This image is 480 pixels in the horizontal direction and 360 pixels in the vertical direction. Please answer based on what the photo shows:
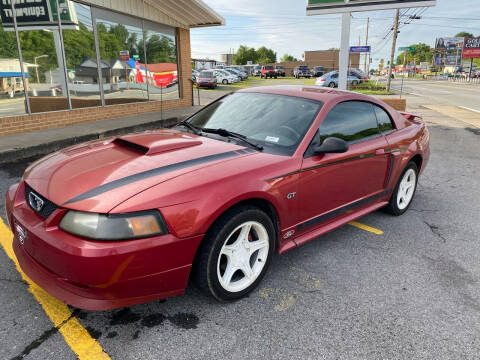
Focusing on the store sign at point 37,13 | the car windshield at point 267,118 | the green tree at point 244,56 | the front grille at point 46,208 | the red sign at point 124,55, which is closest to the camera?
the front grille at point 46,208

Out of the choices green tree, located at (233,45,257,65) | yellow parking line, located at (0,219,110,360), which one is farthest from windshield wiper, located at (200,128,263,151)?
green tree, located at (233,45,257,65)

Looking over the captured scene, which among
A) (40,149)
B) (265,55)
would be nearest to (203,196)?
(40,149)

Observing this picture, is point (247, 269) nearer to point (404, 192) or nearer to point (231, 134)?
point (231, 134)

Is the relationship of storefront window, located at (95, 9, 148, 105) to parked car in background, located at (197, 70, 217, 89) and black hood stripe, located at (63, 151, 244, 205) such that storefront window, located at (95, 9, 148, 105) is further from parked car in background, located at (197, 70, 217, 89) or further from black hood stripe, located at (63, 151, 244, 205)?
parked car in background, located at (197, 70, 217, 89)

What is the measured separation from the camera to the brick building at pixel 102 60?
805 centimetres

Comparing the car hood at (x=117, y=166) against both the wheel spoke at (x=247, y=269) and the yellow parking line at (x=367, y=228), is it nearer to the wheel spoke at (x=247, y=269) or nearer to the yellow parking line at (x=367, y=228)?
the wheel spoke at (x=247, y=269)

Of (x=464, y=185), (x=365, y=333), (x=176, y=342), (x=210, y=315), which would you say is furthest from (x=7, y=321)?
(x=464, y=185)

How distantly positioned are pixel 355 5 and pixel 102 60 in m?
7.77

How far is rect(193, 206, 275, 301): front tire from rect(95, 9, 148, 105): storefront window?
8865 mm

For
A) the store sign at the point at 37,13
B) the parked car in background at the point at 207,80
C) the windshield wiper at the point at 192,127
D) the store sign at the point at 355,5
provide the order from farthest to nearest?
1. the parked car in background at the point at 207,80
2. the store sign at the point at 355,5
3. the store sign at the point at 37,13
4. the windshield wiper at the point at 192,127

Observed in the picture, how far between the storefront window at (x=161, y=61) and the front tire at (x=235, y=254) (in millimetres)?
9654

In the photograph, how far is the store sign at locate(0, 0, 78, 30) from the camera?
749 centimetres

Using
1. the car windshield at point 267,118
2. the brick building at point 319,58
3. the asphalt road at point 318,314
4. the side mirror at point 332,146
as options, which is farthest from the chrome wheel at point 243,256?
the brick building at point 319,58

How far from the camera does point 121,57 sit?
34.5ft
